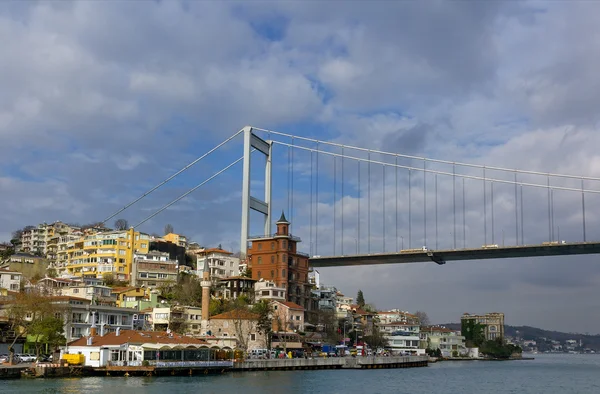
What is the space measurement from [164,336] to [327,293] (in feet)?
155

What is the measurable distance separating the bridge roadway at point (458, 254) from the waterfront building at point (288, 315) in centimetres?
1631

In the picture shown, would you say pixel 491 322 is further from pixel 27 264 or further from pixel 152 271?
pixel 27 264

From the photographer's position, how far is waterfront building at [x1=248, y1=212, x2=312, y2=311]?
8581 centimetres

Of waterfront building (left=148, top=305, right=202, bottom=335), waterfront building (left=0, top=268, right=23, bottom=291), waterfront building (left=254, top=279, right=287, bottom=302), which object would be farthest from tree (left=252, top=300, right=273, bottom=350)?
waterfront building (left=0, top=268, right=23, bottom=291)

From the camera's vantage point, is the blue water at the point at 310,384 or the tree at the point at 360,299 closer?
the blue water at the point at 310,384

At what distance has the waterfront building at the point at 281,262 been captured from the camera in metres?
85.8

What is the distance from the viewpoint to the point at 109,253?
97.0m

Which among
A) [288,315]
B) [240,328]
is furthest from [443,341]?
[240,328]

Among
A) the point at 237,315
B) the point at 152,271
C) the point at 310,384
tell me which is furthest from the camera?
the point at 152,271

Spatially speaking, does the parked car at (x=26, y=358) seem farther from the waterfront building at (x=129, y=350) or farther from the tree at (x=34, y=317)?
the waterfront building at (x=129, y=350)

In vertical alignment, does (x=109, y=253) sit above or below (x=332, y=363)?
above

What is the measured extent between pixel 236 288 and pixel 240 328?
1399cm

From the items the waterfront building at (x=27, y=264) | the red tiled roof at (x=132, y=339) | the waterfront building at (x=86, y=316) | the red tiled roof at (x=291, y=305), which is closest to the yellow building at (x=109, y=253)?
the waterfront building at (x=27, y=264)

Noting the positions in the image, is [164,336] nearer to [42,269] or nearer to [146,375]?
[146,375]
